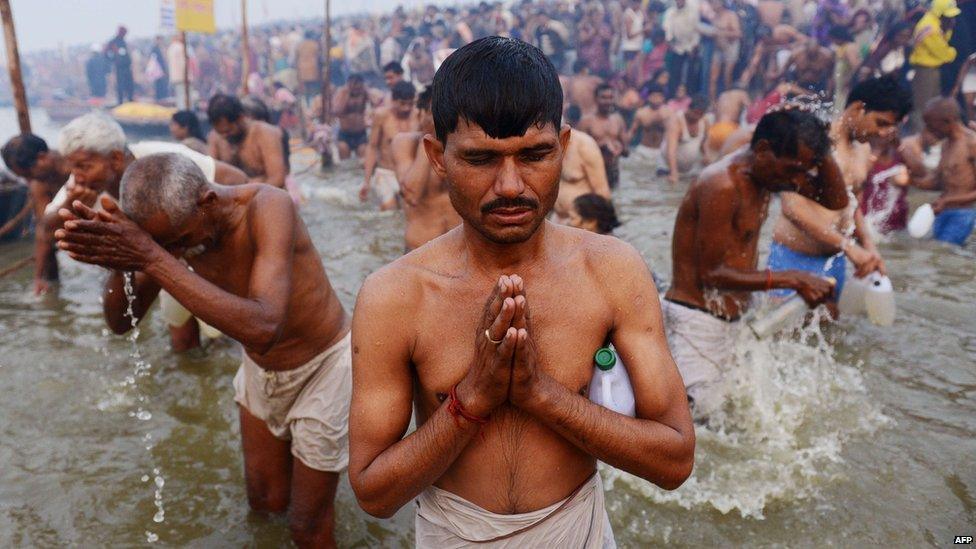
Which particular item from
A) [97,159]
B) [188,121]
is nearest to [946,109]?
[97,159]

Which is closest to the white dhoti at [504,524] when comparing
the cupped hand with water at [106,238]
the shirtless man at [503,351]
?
the shirtless man at [503,351]

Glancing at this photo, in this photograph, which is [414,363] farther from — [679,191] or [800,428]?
[679,191]

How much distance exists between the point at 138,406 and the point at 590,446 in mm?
4043

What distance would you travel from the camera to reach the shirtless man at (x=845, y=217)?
4434 mm

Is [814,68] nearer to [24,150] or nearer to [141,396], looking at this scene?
[141,396]

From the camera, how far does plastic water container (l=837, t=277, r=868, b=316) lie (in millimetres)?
4973

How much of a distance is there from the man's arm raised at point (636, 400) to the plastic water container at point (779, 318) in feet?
9.47

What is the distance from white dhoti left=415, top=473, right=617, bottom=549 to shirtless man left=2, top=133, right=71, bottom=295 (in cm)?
576

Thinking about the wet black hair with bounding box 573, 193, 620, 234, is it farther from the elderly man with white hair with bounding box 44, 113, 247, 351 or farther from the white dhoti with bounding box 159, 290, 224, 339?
the white dhoti with bounding box 159, 290, 224, 339

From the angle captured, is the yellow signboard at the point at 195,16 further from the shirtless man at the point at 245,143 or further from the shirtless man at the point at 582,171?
the shirtless man at the point at 582,171

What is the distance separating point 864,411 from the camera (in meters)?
4.25

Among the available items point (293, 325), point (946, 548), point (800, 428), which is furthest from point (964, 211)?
point (293, 325)

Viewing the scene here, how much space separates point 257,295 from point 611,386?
145cm

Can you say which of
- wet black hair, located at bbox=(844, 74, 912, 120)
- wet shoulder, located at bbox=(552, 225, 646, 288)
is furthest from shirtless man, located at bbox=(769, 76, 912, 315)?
wet shoulder, located at bbox=(552, 225, 646, 288)
